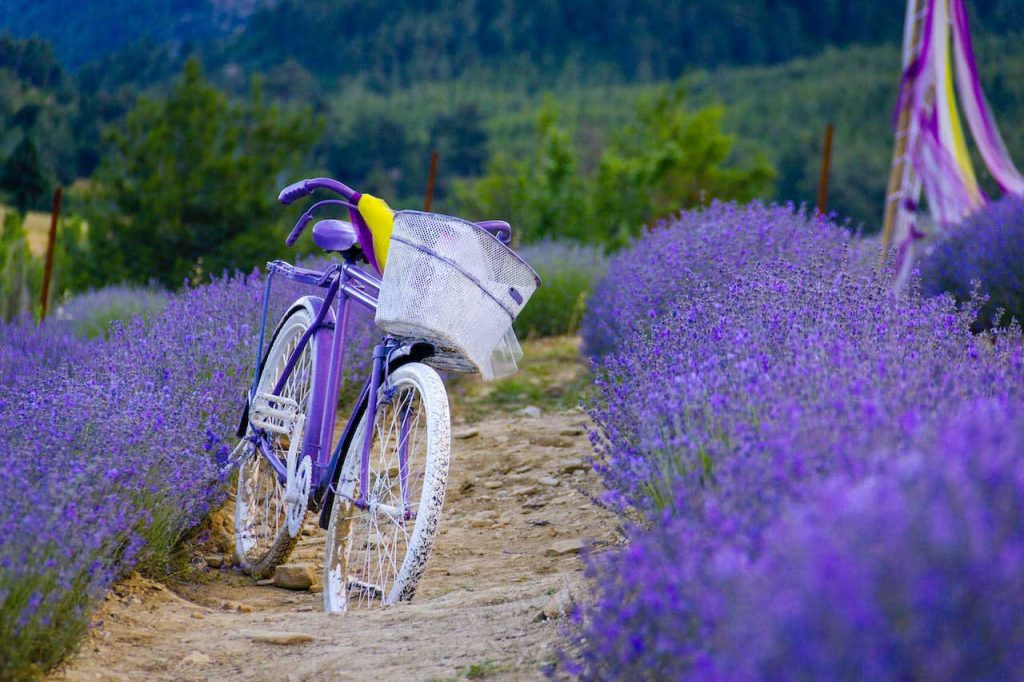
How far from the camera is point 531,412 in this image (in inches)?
243

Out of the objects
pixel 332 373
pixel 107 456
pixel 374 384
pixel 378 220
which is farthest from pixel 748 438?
pixel 107 456

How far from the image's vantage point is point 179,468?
3.29m

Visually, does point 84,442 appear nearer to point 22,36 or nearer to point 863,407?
point 863,407

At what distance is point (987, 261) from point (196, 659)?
4223mm

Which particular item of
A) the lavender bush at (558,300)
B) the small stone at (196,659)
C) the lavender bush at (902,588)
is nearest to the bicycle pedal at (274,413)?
the small stone at (196,659)

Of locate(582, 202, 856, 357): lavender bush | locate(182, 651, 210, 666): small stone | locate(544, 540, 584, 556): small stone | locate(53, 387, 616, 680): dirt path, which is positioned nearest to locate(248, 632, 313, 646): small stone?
locate(53, 387, 616, 680): dirt path

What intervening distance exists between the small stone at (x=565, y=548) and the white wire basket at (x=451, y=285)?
3.08 feet

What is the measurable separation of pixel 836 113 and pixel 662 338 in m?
47.6

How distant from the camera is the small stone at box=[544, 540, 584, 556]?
3.64 meters

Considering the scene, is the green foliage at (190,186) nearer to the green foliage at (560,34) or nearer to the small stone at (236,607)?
the small stone at (236,607)

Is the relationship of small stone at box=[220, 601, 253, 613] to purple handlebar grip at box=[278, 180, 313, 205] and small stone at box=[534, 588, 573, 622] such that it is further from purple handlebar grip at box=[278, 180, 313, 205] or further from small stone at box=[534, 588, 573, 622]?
purple handlebar grip at box=[278, 180, 313, 205]

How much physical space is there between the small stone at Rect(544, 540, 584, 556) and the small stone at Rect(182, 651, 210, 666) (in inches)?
49.6

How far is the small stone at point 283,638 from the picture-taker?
2.85 m

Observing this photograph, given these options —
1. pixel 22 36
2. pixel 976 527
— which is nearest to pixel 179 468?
pixel 976 527
